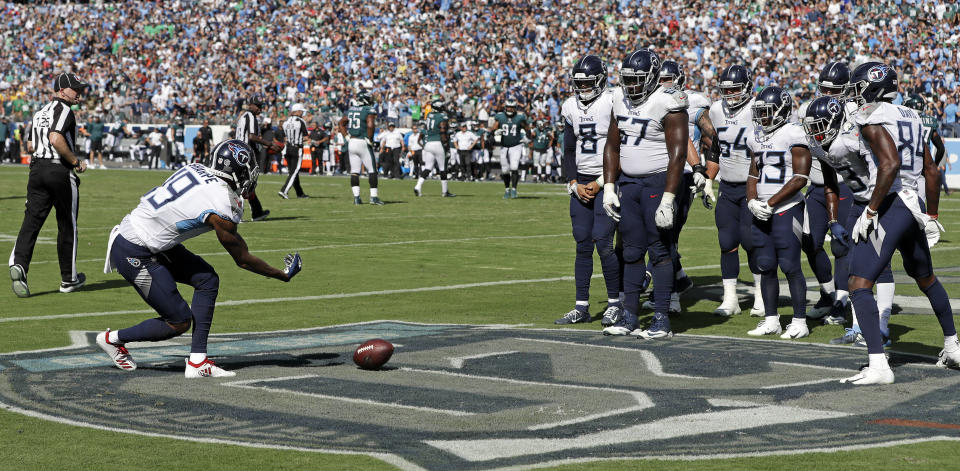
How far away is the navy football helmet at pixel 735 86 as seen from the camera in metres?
10.1

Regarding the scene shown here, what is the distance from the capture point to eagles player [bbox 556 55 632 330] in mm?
9703

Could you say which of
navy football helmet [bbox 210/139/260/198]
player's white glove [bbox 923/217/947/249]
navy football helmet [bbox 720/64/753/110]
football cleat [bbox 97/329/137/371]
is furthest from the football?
navy football helmet [bbox 720/64/753/110]

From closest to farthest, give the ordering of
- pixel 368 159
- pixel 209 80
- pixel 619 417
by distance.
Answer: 1. pixel 619 417
2. pixel 368 159
3. pixel 209 80

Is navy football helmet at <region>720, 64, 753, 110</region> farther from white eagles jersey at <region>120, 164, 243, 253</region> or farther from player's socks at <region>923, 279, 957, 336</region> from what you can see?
white eagles jersey at <region>120, 164, 243, 253</region>

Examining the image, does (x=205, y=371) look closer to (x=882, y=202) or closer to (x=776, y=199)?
(x=882, y=202)

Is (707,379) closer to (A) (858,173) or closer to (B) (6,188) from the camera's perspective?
(A) (858,173)

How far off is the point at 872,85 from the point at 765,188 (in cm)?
231

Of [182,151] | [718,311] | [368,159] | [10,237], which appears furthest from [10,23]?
[718,311]

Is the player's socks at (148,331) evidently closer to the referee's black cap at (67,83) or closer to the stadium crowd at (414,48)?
the referee's black cap at (67,83)

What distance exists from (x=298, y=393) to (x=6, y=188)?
24576 millimetres

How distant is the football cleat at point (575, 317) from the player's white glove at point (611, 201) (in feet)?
3.53

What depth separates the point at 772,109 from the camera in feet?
30.8

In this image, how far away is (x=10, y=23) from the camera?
57.1 m

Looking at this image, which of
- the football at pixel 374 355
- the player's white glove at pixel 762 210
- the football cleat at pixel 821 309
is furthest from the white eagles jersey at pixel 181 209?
the football cleat at pixel 821 309
